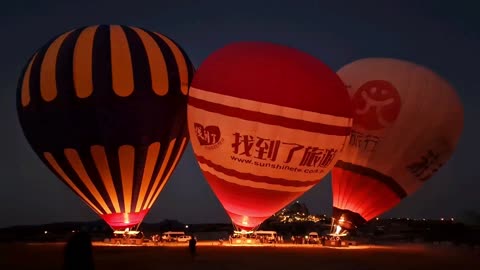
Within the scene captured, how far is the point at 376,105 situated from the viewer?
76.0 ft

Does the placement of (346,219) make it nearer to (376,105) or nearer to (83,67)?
(376,105)

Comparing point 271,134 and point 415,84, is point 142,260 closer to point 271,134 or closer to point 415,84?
point 271,134

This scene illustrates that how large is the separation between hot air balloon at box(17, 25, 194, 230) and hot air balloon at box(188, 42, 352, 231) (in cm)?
215

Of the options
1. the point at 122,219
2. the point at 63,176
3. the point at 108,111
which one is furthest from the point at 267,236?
the point at 108,111

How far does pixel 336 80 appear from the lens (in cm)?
2097

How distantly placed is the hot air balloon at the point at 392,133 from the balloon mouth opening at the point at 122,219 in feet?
26.1

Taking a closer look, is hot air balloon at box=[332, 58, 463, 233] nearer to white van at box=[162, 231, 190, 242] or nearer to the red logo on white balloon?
the red logo on white balloon

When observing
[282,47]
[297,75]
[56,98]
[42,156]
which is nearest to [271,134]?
[297,75]

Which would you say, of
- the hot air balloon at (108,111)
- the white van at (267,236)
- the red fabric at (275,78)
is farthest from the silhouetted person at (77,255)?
the white van at (267,236)

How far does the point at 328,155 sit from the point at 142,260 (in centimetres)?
691

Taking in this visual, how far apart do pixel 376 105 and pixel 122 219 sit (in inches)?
413

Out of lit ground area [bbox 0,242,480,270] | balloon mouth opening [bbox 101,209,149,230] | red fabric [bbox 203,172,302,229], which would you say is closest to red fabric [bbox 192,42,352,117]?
red fabric [bbox 203,172,302,229]

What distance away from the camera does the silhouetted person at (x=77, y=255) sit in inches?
229

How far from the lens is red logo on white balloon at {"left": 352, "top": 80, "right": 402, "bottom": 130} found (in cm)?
2294
